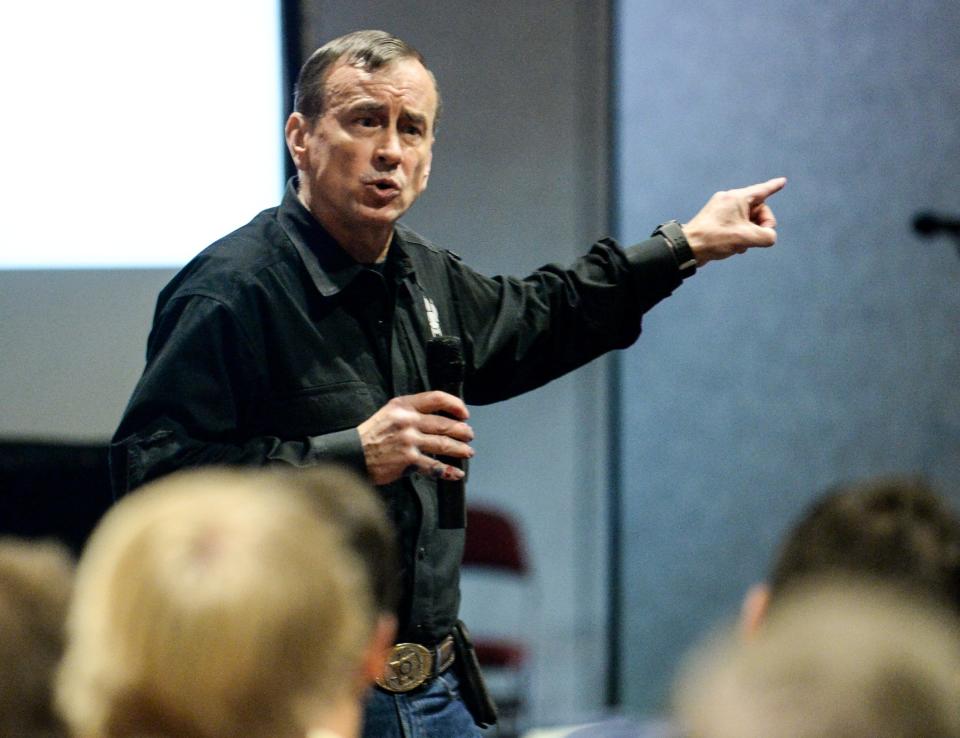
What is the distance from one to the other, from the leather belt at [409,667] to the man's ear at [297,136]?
74 centimetres

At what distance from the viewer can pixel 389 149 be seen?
2.01 metres

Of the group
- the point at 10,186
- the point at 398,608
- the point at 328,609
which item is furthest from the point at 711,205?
the point at 10,186

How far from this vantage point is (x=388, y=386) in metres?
1.96

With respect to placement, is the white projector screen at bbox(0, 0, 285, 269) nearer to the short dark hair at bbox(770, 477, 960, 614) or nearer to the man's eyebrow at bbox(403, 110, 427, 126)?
the man's eyebrow at bbox(403, 110, 427, 126)

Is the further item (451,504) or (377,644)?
(451,504)

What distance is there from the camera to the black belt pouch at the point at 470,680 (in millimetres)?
1963

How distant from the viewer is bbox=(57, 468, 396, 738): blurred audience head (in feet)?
3.05

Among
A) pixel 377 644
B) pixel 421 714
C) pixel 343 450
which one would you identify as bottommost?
pixel 421 714

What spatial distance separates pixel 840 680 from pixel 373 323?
1.28 m

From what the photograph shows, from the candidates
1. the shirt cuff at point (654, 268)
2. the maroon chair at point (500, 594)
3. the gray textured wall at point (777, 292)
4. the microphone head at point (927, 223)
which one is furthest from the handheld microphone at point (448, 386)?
the microphone head at point (927, 223)

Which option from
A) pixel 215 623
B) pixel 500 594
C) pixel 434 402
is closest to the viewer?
pixel 215 623

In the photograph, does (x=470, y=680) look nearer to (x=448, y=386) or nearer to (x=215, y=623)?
(x=448, y=386)

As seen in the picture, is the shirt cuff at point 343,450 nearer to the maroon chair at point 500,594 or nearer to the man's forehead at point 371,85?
the man's forehead at point 371,85

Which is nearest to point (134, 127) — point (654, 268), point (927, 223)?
point (654, 268)
